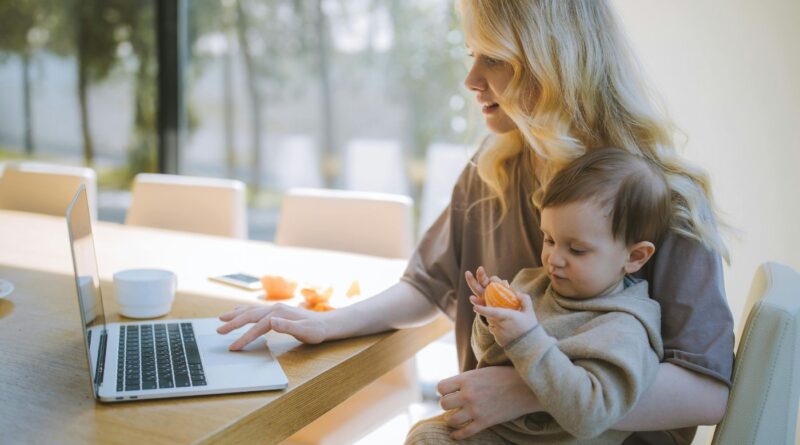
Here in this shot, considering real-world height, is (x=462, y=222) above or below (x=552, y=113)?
below

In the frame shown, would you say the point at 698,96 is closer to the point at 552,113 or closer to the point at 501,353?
the point at 552,113

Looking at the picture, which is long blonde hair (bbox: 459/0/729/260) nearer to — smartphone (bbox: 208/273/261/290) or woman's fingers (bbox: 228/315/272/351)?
woman's fingers (bbox: 228/315/272/351)

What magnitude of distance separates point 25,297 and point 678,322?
1.34 meters

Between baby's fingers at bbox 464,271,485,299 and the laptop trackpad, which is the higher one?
baby's fingers at bbox 464,271,485,299

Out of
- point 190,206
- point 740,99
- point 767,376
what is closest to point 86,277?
point 767,376

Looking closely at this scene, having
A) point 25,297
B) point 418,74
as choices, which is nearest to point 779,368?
point 25,297

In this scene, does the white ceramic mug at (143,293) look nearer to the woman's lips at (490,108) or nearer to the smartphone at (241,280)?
the smartphone at (241,280)

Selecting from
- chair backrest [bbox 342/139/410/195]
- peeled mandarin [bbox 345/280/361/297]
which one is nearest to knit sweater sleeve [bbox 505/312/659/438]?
peeled mandarin [bbox 345/280/361/297]

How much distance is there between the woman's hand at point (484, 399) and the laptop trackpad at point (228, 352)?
309mm

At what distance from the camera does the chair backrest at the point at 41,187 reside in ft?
9.64

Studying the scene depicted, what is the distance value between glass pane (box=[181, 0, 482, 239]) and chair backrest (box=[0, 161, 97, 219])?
136 centimetres

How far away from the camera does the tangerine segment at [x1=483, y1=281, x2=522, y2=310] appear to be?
3.48ft

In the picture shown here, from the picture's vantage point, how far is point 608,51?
130 centimetres

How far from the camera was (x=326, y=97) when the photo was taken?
13.3 ft
